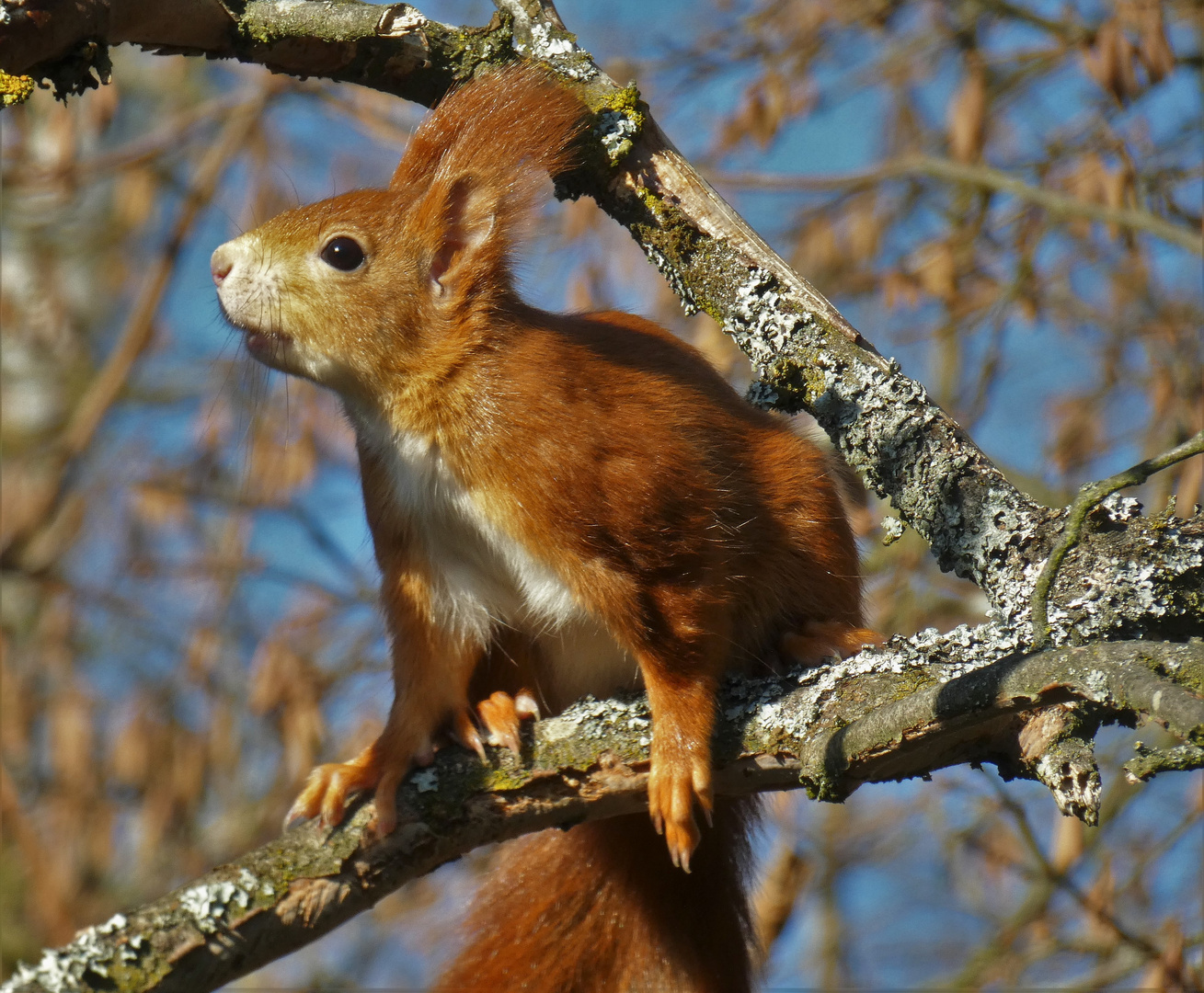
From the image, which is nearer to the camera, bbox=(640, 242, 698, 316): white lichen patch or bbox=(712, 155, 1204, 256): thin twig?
bbox=(640, 242, 698, 316): white lichen patch

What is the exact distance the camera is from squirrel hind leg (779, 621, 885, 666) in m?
2.45

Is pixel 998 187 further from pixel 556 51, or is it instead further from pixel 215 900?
pixel 215 900

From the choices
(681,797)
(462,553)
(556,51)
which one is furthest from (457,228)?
(681,797)

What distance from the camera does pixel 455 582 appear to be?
98.9 inches

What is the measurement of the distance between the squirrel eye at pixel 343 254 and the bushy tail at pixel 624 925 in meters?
1.31

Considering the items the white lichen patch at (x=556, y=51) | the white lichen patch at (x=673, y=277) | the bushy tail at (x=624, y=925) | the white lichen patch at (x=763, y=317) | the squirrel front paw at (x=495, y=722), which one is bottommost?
the bushy tail at (x=624, y=925)

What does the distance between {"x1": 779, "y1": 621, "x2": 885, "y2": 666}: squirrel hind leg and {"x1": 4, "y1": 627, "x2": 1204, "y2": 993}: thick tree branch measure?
0.23 meters

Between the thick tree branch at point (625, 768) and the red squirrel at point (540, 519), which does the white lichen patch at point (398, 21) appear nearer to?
the red squirrel at point (540, 519)

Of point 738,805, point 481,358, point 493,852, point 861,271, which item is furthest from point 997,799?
point 861,271

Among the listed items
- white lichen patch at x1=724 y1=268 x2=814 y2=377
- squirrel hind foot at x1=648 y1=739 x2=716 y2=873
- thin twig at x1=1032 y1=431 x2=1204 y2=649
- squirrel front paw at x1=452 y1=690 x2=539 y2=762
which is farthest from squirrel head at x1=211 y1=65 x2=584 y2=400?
thin twig at x1=1032 y1=431 x2=1204 y2=649

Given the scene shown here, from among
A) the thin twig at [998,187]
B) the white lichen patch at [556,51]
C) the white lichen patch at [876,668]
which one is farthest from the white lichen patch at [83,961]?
the thin twig at [998,187]

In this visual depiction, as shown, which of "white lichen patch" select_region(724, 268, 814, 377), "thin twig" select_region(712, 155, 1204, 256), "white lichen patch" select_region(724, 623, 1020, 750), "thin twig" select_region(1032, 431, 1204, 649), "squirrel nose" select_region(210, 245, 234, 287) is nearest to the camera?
"thin twig" select_region(1032, 431, 1204, 649)

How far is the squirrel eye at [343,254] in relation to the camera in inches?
98.0

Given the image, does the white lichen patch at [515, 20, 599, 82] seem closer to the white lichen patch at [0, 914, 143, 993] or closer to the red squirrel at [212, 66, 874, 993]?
the red squirrel at [212, 66, 874, 993]
